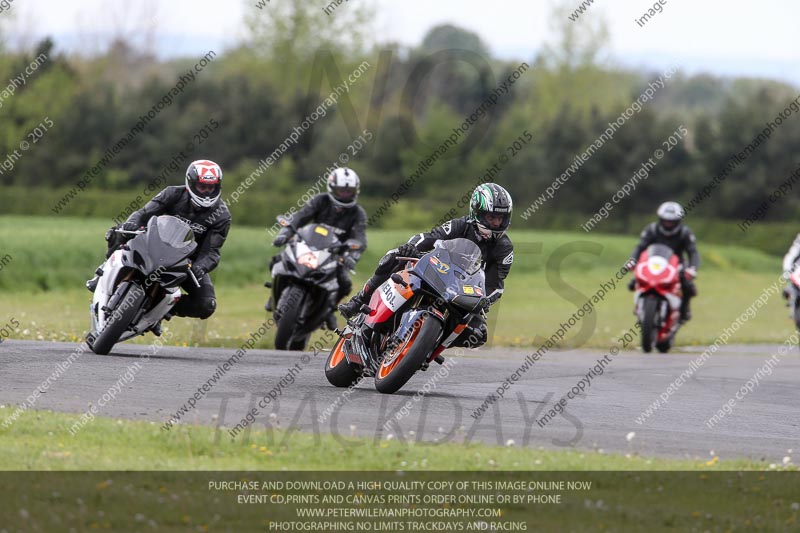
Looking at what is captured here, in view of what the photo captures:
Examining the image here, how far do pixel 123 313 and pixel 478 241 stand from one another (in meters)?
3.83

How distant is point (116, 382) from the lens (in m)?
11.0

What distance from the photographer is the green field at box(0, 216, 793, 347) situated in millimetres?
21953

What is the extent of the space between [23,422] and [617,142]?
195ft

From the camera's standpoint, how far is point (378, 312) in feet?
35.8

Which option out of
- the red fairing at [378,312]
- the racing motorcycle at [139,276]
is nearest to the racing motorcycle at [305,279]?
the racing motorcycle at [139,276]

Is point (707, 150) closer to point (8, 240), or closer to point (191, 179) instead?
point (8, 240)

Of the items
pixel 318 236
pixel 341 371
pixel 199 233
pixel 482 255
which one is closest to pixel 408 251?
pixel 482 255

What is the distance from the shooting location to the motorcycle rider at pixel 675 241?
1998cm

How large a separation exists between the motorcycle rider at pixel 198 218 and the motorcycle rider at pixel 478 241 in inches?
113

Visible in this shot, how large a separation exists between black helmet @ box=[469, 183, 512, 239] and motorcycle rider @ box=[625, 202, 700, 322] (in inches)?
357

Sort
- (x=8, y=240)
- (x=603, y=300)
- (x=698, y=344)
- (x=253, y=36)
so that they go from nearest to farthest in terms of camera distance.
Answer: (x=698, y=344)
(x=8, y=240)
(x=603, y=300)
(x=253, y=36)

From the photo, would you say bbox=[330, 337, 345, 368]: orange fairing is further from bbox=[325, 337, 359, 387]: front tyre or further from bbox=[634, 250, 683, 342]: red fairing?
bbox=[634, 250, 683, 342]: red fairing

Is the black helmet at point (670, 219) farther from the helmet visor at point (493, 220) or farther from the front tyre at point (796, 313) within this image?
the helmet visor at point (493, 220)
